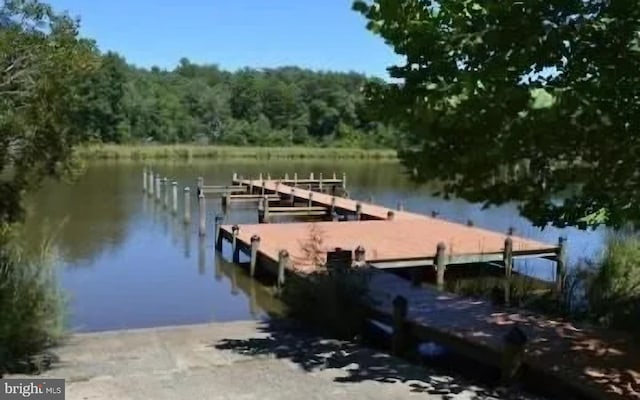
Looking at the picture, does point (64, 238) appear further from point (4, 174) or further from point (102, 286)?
point (4, 174)

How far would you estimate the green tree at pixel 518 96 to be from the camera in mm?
4555

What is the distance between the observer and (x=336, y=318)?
9.10 meters

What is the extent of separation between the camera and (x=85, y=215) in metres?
27.3

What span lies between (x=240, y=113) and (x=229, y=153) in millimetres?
23662

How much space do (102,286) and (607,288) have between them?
34.4 ft

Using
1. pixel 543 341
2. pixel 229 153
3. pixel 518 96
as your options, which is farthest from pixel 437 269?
pixel 229 153

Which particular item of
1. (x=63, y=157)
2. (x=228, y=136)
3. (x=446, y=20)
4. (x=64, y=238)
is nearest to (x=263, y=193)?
(x=64, y=238)

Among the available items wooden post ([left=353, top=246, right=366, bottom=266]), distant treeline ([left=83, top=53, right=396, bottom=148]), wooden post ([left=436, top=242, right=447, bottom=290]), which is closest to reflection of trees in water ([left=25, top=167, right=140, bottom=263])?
wooden post ([left=353, top=246, right=366, bottom=266])

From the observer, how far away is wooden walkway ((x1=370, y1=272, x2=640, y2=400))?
21.5 feet

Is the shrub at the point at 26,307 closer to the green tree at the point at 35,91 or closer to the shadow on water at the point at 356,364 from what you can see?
the green tree at the point at 35,91

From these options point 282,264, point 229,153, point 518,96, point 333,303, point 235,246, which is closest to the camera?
point 518,96

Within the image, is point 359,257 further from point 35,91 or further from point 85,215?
point 85,215

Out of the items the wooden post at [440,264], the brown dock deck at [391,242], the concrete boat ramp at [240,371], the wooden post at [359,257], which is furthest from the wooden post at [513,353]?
the wooden post at [440,264]

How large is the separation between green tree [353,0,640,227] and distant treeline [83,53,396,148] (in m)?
64.7
